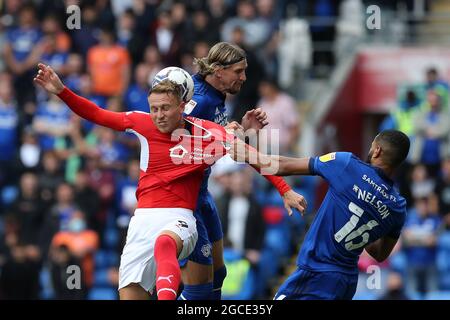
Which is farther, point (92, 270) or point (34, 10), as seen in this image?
point (34, 10)

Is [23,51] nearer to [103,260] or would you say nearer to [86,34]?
[86,34]

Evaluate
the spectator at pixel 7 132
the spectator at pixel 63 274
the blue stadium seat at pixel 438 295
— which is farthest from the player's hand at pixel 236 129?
the spectator at pixel 7 132

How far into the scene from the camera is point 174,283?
9719mm

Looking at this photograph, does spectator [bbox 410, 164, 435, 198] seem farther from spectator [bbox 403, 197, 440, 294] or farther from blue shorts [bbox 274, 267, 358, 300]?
blue shorts [bbox 274, 267, 358, 300]

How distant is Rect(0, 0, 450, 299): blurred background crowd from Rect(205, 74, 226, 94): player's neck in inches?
204

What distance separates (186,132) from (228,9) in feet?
34.1

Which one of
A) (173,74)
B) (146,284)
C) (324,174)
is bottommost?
(146,284)

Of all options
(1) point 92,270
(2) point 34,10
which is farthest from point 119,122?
(2) point 34,10

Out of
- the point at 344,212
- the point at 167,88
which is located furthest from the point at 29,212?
the point at 344,212

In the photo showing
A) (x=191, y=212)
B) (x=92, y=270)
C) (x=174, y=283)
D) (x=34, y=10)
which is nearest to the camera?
(x=174, y=283)

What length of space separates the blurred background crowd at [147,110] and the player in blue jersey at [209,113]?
4.50 meters

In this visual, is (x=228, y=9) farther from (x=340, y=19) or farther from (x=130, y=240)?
(x=130, y=240)

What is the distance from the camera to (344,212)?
10016 millimetres

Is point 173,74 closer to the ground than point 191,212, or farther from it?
farther from it
